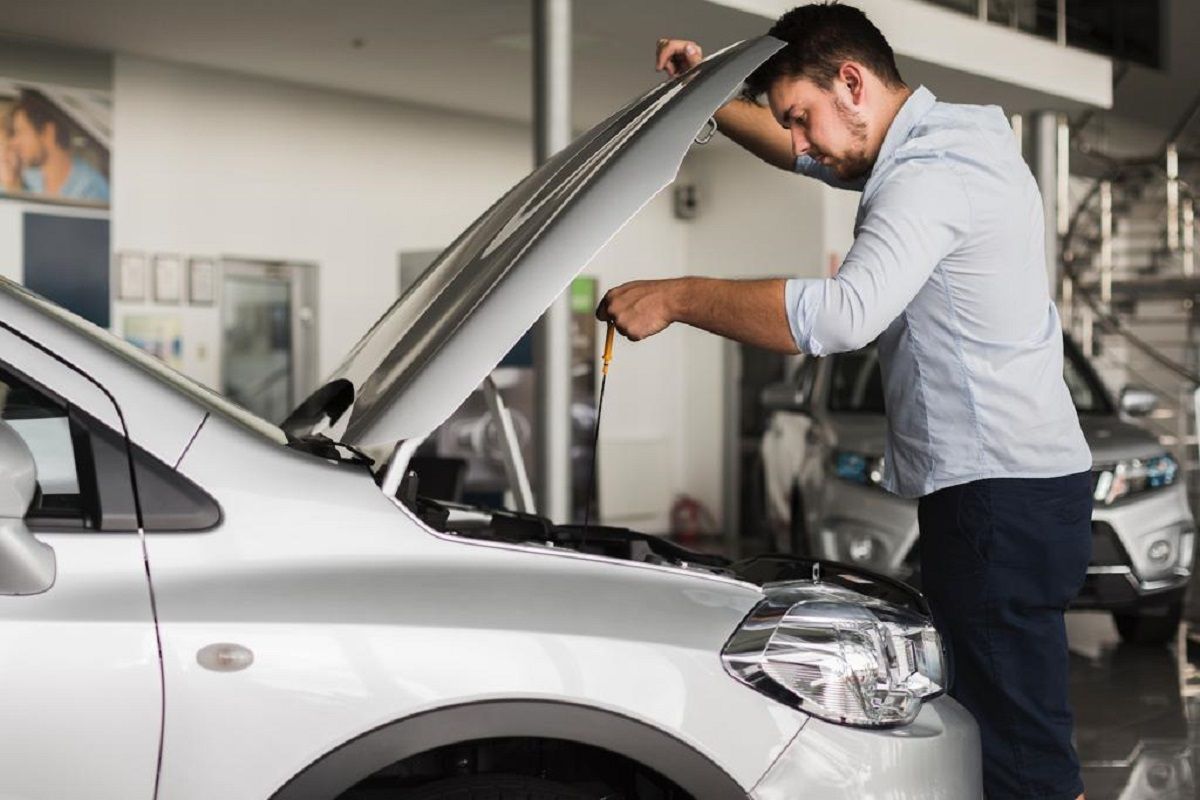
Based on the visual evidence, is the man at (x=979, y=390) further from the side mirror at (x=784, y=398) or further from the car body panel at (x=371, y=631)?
the side mirror at (x=784, y=398)

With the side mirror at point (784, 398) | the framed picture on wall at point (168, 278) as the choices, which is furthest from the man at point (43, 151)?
the side mirror at point (784, 398)

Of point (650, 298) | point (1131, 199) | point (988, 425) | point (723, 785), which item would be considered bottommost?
point (723, 785)

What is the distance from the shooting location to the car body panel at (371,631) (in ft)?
6.84

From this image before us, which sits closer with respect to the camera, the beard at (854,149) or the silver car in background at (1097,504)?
the beard at (854,149)

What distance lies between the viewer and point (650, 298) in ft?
8.34

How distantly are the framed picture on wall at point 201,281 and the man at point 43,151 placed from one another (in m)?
0.94

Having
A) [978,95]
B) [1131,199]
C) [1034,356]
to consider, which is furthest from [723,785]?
[1131,199]

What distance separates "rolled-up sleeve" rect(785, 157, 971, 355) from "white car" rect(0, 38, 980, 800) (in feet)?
1.15

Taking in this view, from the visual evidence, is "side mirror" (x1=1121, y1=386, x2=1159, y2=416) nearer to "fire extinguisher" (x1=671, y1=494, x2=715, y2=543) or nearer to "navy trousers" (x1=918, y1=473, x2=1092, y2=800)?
"navy trousers" (x1=918, y1=473, x2=1092, y2=800)

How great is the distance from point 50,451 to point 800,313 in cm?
114

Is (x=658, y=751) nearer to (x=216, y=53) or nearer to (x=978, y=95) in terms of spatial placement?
(x=216, y=53)

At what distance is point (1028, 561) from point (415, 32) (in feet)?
24.1

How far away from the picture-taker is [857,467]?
714cm

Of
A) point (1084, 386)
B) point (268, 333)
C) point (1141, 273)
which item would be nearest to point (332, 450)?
point (1084, 386)
